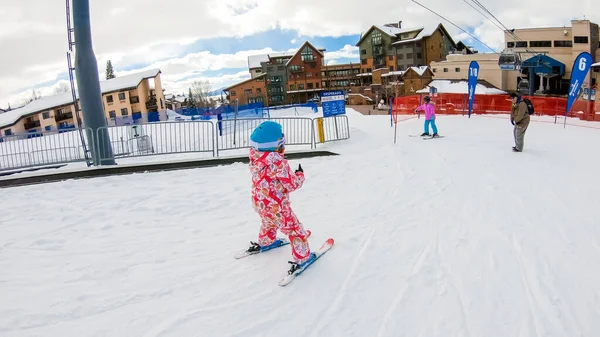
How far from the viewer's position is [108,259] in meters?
4.93

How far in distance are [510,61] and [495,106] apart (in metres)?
20.2

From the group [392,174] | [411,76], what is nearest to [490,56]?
[411,76]

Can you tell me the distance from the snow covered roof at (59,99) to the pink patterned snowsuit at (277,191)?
5189cm

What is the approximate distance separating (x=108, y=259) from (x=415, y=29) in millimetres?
68056

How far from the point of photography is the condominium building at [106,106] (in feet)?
153

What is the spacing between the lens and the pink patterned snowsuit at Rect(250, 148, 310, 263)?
420 cm

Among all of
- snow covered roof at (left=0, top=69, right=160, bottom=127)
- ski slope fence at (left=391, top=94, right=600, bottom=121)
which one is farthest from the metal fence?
snow covered roof at (left=0, top=69, right=160, bottom=127)

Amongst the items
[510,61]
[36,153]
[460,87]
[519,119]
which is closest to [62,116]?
[36,153]

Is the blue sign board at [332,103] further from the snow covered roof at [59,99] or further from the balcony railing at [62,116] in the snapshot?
the balcony railing at [62,116]

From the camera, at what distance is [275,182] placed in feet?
14.0

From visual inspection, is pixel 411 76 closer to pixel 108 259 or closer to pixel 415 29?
pixel 415 29

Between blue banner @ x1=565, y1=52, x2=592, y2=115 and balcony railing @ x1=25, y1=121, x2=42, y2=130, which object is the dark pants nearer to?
blue banner @ x1=565, y1=52, x2=592, y2=115

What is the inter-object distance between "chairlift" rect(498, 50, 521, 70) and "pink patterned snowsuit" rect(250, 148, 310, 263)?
42.1 m

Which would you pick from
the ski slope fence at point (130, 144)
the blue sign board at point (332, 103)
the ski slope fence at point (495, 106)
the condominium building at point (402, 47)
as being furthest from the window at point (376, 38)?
the blue sign board at point (332, 103)
